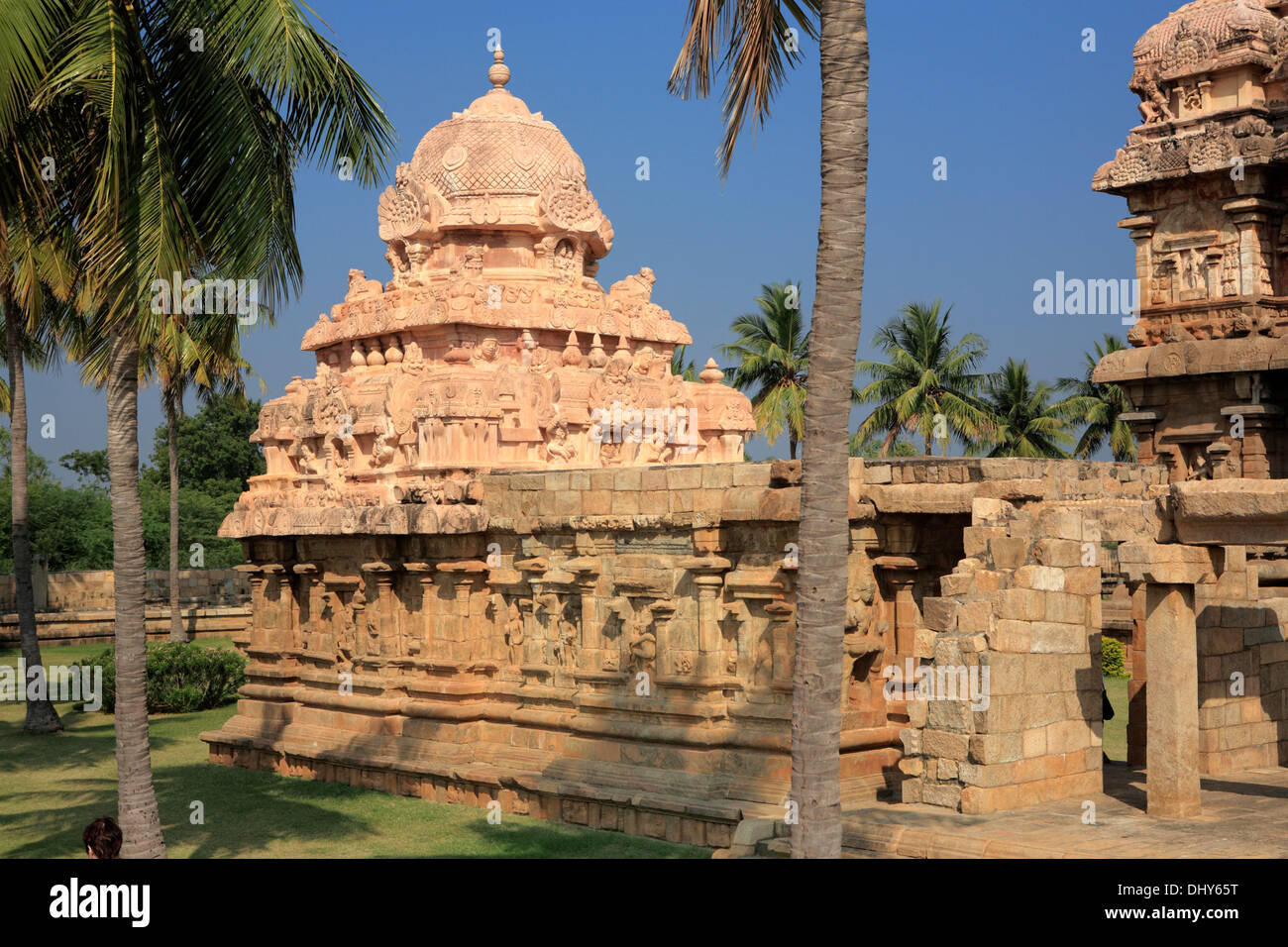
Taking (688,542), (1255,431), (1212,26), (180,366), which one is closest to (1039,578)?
(688,542)

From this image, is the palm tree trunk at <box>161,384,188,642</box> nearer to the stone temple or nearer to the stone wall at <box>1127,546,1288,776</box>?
the stone temple

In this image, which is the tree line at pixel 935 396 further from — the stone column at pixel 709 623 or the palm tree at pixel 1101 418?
the stone column at pixel 709 623

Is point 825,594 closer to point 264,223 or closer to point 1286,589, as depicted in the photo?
point 264,223

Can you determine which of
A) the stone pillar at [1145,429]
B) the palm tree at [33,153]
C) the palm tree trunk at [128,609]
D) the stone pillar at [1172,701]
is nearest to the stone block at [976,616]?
the stone pillar at [1172,701]

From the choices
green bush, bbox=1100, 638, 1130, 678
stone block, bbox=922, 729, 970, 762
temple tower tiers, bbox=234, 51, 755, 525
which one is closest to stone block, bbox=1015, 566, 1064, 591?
stone block, bbox=922, 729, 970, 762

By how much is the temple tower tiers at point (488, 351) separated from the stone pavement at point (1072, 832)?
8.20m

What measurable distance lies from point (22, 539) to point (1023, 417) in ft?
71.7

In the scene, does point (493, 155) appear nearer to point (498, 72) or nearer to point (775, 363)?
point (498, 72)

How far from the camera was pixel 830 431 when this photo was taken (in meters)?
7.88

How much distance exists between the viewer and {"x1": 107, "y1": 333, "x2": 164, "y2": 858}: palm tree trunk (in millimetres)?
10781

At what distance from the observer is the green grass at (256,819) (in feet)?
42.0

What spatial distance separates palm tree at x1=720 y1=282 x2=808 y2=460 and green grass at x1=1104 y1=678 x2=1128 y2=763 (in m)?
11.9

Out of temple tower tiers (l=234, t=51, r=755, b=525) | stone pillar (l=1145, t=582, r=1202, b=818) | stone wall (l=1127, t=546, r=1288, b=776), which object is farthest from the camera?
temple tower tiers (l=234, t=51, r=755, b=525)

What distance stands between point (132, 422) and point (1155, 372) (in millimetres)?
14273
